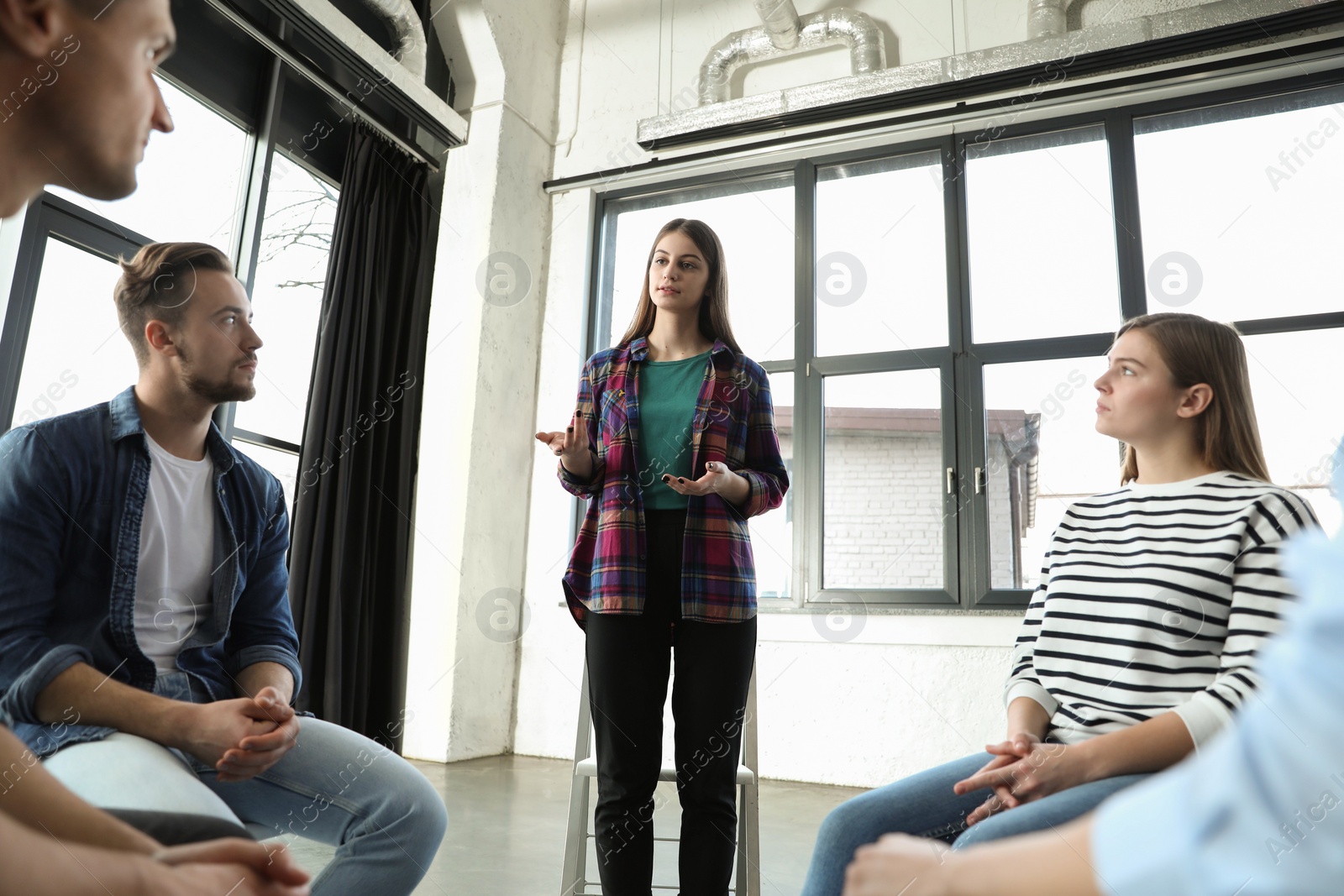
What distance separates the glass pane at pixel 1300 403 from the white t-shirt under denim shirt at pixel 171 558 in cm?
348

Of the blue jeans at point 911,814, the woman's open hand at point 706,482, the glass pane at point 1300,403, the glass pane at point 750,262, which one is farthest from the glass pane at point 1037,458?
the blue jeans at point 911,814

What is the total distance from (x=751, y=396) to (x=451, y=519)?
243cm

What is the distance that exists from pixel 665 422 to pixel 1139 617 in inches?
36.9

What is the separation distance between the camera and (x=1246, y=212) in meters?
3.38

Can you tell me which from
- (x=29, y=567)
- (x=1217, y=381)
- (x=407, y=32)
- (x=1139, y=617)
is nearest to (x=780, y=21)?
(x=407, y=32)

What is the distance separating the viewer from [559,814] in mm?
2781

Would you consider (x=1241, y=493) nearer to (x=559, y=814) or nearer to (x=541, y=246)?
(x=559, y=814)

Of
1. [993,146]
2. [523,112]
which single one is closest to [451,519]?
[523,112]

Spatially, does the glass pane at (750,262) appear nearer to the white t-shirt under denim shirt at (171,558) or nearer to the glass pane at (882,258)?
the glass pane at (882,258)

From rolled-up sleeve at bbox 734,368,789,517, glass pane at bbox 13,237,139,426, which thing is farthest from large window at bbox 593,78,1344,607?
glass pane at bbox 13,237,139,426

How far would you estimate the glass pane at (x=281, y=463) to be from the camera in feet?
11.3

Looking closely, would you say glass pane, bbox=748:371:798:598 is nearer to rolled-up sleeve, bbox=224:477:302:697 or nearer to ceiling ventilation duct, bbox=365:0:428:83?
ceiling ventilation duct, bbox=365:0:428:83

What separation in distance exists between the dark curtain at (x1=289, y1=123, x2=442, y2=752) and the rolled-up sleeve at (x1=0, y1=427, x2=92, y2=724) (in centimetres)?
265

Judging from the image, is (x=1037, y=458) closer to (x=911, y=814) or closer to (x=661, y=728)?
(x=661, y=728)
